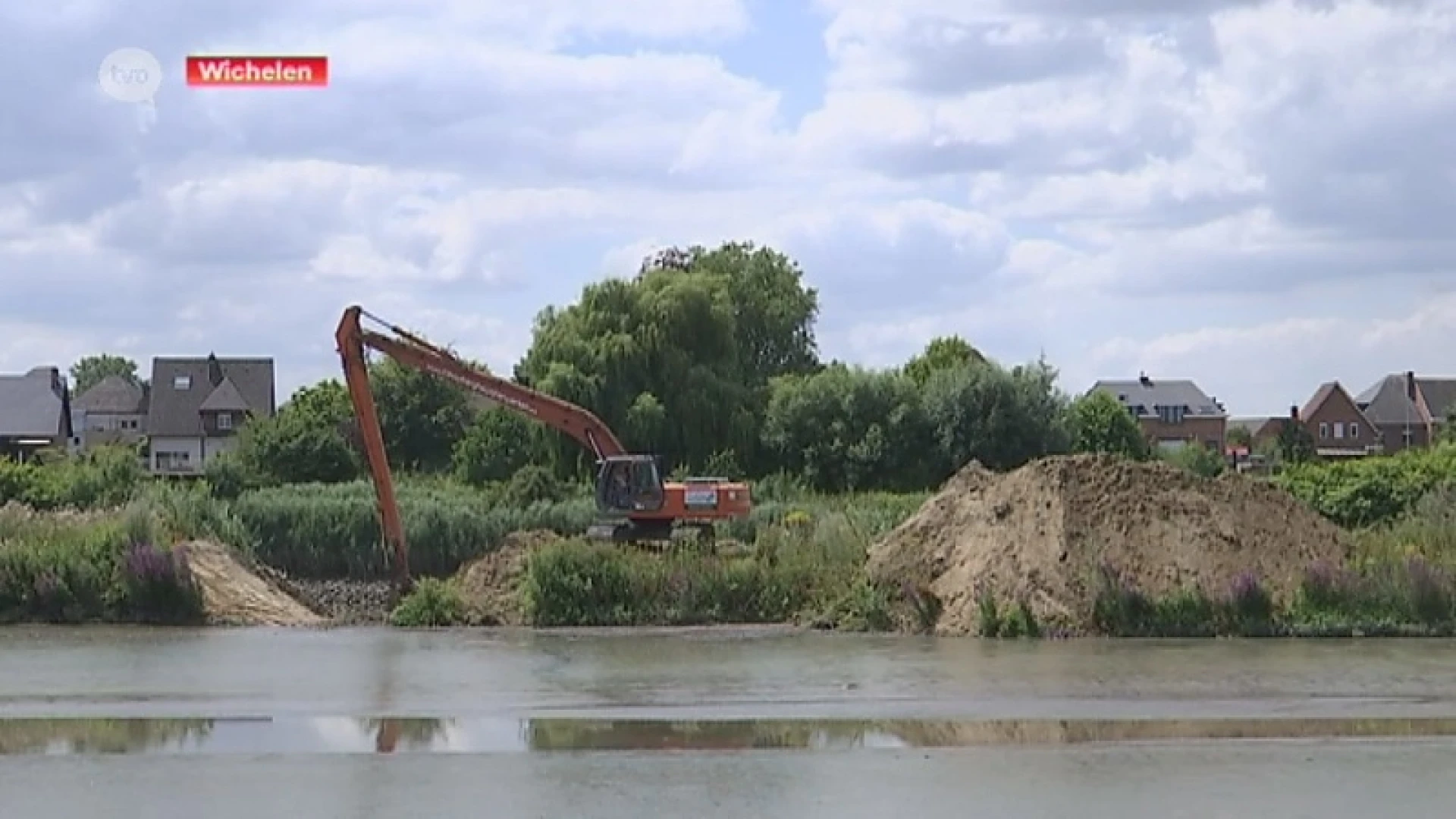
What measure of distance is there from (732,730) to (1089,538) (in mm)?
13121

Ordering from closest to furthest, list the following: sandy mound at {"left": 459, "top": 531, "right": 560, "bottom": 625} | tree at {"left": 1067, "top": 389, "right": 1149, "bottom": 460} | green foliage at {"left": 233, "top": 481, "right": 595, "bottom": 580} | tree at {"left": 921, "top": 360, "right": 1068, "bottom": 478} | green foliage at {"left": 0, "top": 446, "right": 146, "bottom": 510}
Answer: sandy mound at {"left": 459, "top": 531, "right": 560, "bottom": 625} < green foliage at {"left": 233, "top": 481, "right": 595, "bottom": 580} < green foliage at {"left": 0, "top": 446, "right": 146, "bottom": 510} < tree at {"left": 921, "top": 360, "right": 1068, "bottom": 478} < tree at {"left": 1067, "top": 389, "right": 1149, "bottom": 460}

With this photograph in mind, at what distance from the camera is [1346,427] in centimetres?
13225

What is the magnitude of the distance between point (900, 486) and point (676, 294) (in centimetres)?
1025

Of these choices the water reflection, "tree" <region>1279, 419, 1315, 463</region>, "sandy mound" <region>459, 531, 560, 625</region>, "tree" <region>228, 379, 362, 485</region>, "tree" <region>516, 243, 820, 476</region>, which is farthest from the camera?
"tree" <region>1279, 419, 1315, 463</region>

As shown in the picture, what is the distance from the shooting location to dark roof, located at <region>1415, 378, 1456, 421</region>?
Answer: 443 feet

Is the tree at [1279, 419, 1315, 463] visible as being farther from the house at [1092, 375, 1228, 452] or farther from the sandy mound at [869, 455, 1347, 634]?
the sandy mound at [869, 455, 1347, 634]

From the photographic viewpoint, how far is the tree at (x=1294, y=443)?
98500 millimetres

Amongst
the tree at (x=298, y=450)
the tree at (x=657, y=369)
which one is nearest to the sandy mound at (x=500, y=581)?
the tree at (x=657, y=369)

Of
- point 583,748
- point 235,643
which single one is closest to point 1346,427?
point 235,643

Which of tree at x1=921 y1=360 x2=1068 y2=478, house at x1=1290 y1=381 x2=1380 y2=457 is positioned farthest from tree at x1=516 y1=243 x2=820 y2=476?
house at x1=1290 y1=381 x2=1380 y2=457

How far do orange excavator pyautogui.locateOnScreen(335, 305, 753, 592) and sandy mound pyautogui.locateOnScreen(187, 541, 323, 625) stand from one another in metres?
3.03

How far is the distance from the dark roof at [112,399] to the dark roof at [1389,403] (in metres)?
89.7

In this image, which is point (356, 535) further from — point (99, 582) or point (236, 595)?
point (99, 582)

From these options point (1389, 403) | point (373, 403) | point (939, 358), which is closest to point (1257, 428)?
point (1389, 403)
